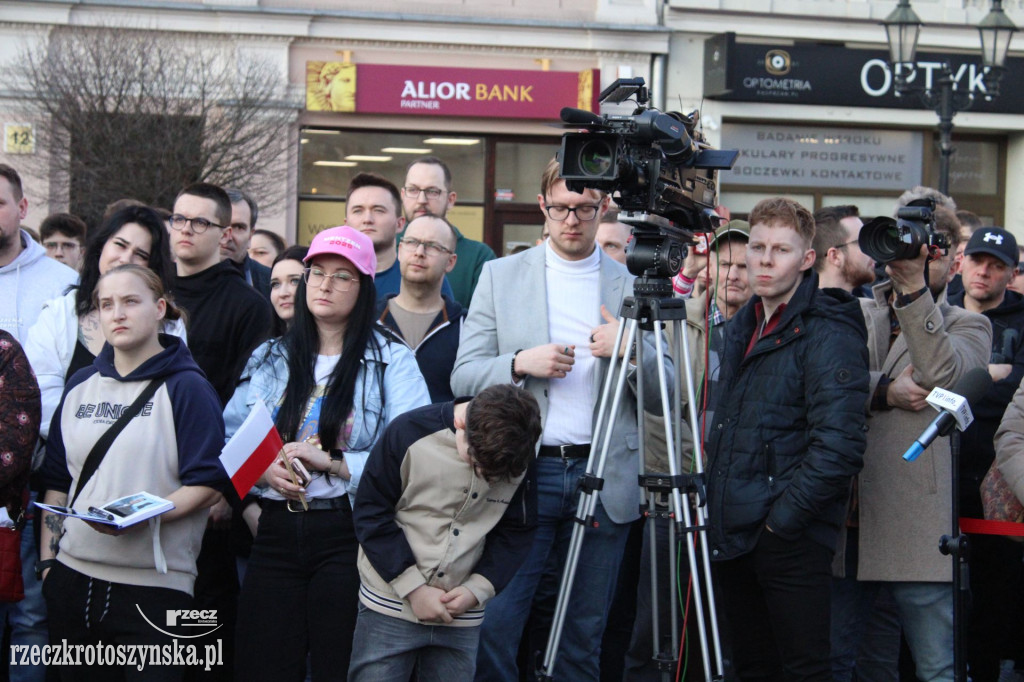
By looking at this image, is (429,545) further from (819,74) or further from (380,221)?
(819,74)

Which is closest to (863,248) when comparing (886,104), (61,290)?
(61,290)

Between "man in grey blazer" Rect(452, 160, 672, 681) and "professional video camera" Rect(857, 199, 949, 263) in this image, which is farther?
"man in grey blazer" Rect(452, 160, 672, 681)

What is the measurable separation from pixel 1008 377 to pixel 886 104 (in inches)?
447

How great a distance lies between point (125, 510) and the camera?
361 cm

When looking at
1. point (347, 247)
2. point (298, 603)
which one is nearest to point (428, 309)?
point (347, 247)

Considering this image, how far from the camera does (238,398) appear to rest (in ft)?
13.6

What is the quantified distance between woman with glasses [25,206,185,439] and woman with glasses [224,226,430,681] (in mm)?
639

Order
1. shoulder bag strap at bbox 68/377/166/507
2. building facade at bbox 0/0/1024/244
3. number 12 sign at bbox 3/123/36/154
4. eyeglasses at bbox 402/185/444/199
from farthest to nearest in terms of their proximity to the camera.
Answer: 1. building facade at bbox 0/0/1024/244
2. number 12 sign at bbox 3/123/36/154
3. eyeglasses at bbox 402/185/444/199
4. shoulder bag strap at bbox 68/377/166/507

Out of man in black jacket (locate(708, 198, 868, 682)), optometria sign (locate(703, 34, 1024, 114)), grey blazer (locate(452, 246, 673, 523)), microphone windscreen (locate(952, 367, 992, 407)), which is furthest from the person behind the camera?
optometria sign (locate(703, 34, 1024, 114))

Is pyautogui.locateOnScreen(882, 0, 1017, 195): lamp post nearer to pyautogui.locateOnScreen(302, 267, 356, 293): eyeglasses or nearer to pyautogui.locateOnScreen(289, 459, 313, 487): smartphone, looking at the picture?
pyautogui.locateOnScreen(302, 267, 356, 293): eyeglasses

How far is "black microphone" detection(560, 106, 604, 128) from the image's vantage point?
338 cm

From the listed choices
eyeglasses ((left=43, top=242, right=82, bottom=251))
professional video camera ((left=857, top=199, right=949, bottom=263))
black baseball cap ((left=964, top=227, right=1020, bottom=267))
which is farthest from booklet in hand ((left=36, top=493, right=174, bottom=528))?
eyeglasses ((left=43, top=242, right=82, bottom=251))

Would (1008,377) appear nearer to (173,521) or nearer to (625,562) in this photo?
(625,562)

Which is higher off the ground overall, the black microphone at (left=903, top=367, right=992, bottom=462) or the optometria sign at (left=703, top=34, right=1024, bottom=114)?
the optometria sign at (left=703, top=34, right=1024, bottom=114)
